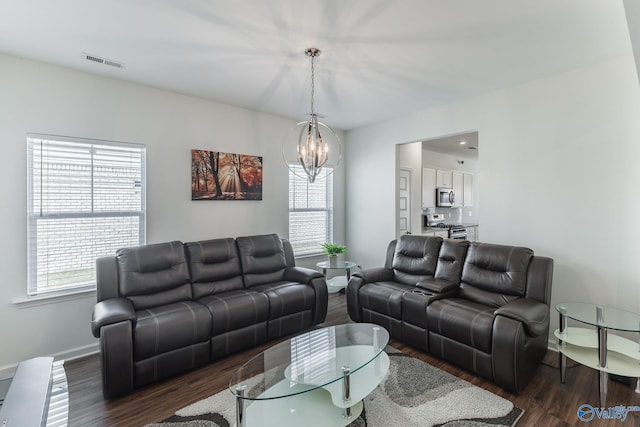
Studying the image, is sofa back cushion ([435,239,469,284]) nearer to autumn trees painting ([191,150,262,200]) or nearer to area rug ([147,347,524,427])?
area rug ([147,347,524,427])

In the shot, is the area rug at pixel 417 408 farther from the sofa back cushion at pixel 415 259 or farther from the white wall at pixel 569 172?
the white wall at pixel 569 172

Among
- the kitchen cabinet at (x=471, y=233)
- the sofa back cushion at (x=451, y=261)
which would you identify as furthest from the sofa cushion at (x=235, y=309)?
the kitchen cabinet at (x=471, y=233)

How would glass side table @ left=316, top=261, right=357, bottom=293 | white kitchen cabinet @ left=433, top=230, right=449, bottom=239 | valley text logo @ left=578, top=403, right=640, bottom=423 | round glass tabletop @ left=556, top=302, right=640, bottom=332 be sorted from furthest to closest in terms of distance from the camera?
white kitchen cabinet @ left=433, top=230, right=449, bottom=239
glass side table @ left=316, top=261, right=357, bottom=293
round glass tabletop @ left=556, top=302, right=640, bottom=332
valley text logo @ left=578, top=403, right=640, bottom=423

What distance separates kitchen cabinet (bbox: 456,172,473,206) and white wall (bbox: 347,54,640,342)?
448 cm

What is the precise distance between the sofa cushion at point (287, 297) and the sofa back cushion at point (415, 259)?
1.18m

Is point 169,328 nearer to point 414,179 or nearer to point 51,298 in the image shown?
point 51,298

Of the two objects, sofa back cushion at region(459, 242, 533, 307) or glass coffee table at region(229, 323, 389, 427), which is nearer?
glass coffee table at region(229, 323, 389, 427)

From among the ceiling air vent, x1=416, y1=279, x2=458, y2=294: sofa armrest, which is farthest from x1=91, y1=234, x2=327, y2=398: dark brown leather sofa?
the ceiling air vent

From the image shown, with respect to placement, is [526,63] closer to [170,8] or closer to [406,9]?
[406,9]

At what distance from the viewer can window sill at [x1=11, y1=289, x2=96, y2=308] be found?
109 inches

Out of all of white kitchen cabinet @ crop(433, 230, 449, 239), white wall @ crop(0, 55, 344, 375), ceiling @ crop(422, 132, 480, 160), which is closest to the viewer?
white wall @ crop(0, 55, 344, 375)

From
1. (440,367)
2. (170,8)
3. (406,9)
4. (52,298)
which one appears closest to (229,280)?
(52,298)

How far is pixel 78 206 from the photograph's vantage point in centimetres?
305

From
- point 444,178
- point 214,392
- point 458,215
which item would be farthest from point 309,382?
point 458,215
